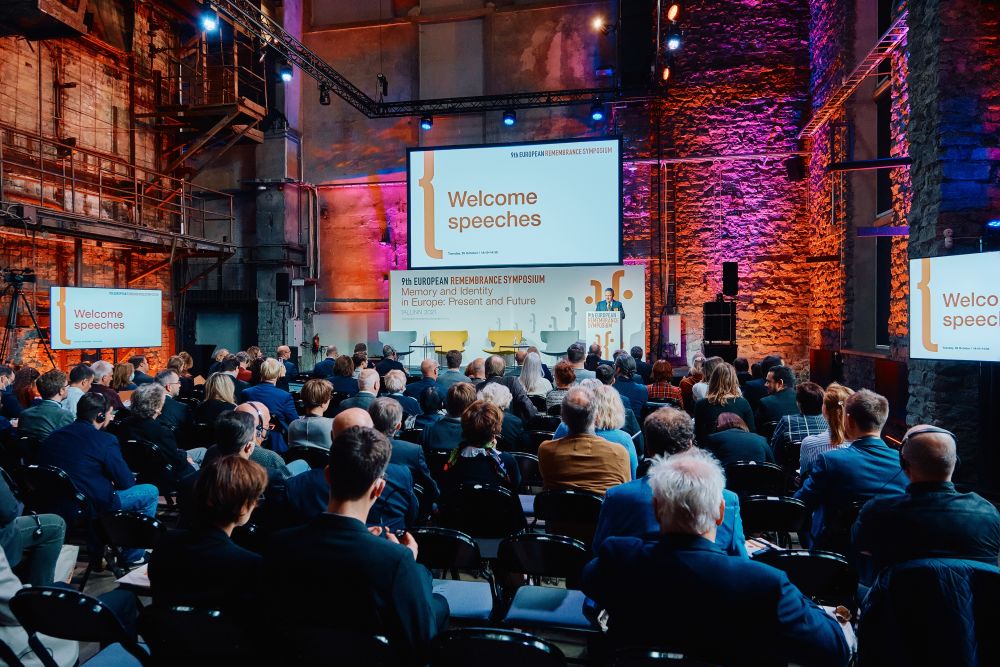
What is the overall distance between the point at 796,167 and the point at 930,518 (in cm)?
1139

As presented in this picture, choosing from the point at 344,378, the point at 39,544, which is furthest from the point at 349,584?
the point at 344,378

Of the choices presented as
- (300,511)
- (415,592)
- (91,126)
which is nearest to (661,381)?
(300,511)

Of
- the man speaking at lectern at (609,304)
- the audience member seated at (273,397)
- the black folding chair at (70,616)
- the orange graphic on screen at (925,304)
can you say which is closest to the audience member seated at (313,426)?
the audience member seated at (273,397)

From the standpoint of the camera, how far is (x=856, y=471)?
2.91 m

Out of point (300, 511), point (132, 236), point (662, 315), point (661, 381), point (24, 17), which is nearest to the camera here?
point (300, 511)

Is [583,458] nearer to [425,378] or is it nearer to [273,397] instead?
[273,397]

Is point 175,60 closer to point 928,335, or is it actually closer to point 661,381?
point 661,381

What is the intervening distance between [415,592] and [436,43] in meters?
13.8

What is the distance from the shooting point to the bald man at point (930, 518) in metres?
1.95

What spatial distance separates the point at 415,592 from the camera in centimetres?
173

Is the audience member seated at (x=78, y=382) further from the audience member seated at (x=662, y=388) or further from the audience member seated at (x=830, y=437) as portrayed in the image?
the audience member seated at (x=830, y=437)

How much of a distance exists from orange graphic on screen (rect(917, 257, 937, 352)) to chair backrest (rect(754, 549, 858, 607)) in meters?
4.30

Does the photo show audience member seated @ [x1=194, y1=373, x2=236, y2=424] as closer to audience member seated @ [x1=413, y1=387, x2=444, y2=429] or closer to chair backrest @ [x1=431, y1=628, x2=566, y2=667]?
audience member seated @ [x1=413, y1=387, x2=444, y2=429]

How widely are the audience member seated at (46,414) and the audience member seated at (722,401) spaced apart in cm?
469
